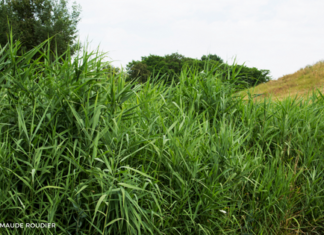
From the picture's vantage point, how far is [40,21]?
19047 millimetres

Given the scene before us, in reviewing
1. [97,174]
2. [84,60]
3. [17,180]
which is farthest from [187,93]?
[17,180]

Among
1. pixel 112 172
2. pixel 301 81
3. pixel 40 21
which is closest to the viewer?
pixel 112 172

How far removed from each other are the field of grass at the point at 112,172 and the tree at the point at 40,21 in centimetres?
1854

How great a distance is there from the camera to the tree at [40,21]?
18719 millimetres

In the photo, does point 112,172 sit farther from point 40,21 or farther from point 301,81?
point 40,21

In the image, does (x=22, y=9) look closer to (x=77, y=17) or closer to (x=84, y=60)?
(x=77, y=17)

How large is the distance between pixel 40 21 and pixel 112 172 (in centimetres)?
2109

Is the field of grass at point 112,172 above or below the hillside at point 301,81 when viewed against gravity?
below

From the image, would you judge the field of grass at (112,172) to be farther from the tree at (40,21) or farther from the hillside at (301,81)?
the tree at (40,21)

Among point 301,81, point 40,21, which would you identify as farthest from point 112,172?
point 40,21

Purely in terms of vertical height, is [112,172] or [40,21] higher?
[40,21]

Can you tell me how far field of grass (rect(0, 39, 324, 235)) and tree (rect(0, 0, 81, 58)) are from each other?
18539mm

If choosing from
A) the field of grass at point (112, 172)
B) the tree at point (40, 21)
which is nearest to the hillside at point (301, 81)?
the field of grass at point (112, 172)

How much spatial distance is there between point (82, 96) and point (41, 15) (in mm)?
21979
